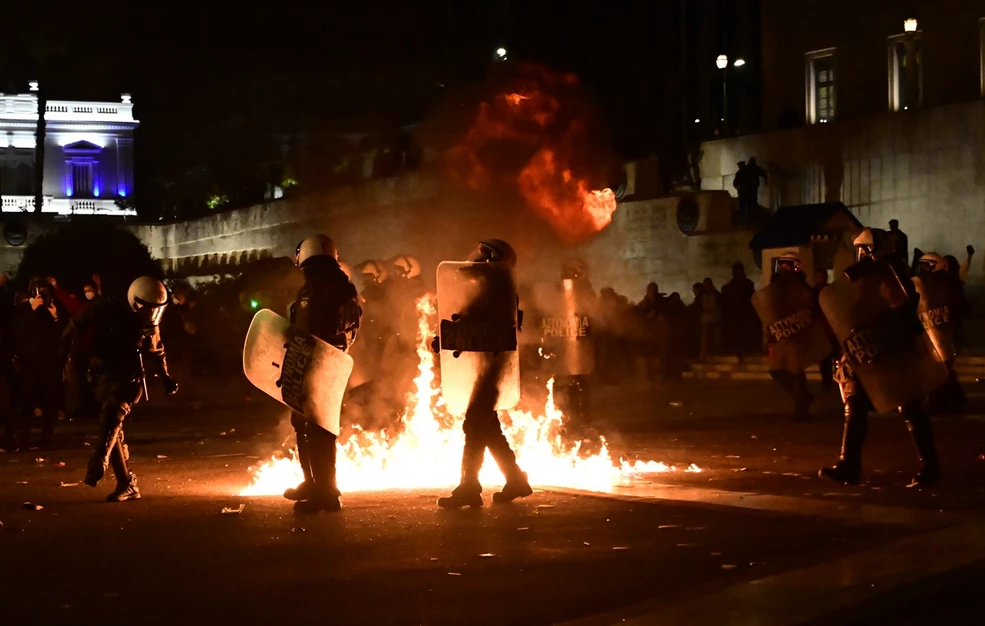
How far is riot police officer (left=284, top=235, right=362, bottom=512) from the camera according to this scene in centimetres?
987

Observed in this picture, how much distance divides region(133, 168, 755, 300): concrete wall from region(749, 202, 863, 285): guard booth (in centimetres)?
A: 403

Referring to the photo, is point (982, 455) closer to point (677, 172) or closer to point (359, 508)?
point (359, 508)

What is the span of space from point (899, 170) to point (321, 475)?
25.0m

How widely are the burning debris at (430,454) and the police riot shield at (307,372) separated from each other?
1734 mm

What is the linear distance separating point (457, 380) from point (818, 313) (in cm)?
854

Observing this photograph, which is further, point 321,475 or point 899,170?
point 899,170

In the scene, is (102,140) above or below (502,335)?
above

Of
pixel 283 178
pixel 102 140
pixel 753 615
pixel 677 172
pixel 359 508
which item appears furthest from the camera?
pixel 102 140

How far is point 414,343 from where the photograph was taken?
508 inches

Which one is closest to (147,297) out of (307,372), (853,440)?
(307,372)

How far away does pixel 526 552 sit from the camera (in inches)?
322

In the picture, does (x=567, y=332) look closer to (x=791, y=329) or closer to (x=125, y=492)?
(x=791, y=329)

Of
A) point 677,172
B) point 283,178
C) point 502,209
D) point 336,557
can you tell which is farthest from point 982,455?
point 283,178

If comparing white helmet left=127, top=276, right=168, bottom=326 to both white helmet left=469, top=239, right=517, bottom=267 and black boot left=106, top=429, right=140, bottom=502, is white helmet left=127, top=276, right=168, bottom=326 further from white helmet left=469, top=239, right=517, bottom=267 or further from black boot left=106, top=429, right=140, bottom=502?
white helmet left=469, top=239, right=517, bottom=267
